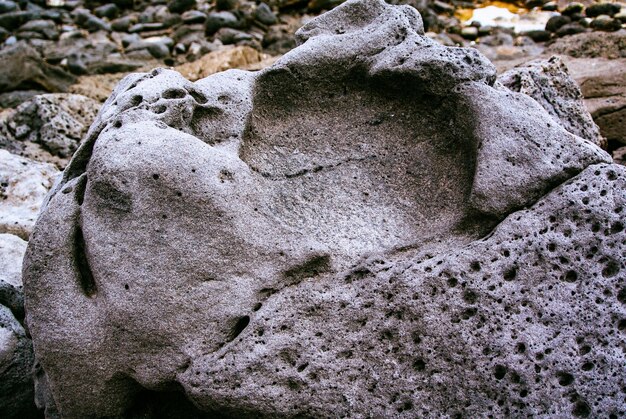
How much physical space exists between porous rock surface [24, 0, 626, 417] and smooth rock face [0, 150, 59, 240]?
91 centimetres

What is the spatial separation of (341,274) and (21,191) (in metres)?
1.62

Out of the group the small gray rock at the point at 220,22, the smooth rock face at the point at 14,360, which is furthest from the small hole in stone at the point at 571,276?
the small gray rock at the point at 220,22

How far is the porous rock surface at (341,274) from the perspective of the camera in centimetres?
152

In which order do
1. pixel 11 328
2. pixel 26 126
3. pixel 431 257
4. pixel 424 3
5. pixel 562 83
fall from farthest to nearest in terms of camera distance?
1. pixel 424 3
2. pixel 26 126
3. pixel 562 83
4. pixel 11 328
5. pixel 431 257

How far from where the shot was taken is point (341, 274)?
1636mm

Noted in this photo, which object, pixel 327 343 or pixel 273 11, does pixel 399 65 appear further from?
pixel 273 11

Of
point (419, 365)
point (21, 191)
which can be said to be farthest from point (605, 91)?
point (21, 191)

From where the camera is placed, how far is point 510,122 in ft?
5.58

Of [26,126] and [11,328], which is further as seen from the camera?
[26,126]

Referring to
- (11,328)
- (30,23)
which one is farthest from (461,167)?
(30,23)

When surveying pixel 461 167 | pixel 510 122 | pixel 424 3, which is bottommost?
pixel 424 3

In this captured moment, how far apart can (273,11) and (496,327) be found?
3.74m

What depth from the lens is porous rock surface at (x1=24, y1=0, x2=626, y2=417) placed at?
1.52 metres

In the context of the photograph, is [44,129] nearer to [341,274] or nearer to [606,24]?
[341,274]
